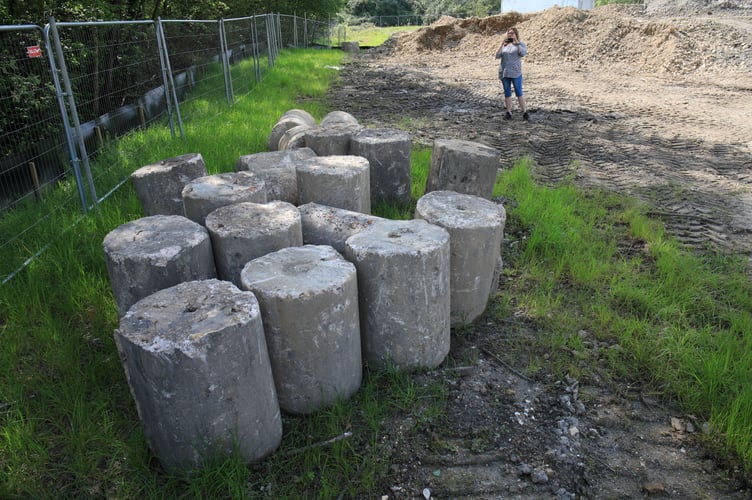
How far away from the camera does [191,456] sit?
2328 millimetres

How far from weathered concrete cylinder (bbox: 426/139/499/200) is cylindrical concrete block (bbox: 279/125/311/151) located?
5.54 ft

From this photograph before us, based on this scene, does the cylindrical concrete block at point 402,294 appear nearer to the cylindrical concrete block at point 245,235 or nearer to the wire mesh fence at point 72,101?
the cylindrical concrete block at point 245,235

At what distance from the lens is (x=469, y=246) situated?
347 centimetres

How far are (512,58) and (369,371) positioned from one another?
874 cm

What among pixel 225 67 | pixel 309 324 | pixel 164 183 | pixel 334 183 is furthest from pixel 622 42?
pixel 309 324

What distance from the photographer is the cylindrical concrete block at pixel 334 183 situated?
4258 mm

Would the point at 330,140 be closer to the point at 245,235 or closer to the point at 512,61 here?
the point at 245,235

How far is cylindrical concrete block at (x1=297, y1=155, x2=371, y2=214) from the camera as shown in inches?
168

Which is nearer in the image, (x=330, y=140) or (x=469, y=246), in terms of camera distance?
(x=469, y=246)

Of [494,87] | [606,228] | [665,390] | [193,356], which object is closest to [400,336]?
[193,356]

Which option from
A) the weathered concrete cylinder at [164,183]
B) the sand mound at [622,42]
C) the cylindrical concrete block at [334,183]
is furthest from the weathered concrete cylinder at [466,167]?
the sand mound at [622,42]

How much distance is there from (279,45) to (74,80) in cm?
1634

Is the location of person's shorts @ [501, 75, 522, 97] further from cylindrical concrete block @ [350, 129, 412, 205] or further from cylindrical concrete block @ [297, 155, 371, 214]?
cylindrical concrete block @ [297, 155, 371, 214]

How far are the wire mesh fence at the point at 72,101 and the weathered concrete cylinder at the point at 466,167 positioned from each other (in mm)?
3469
